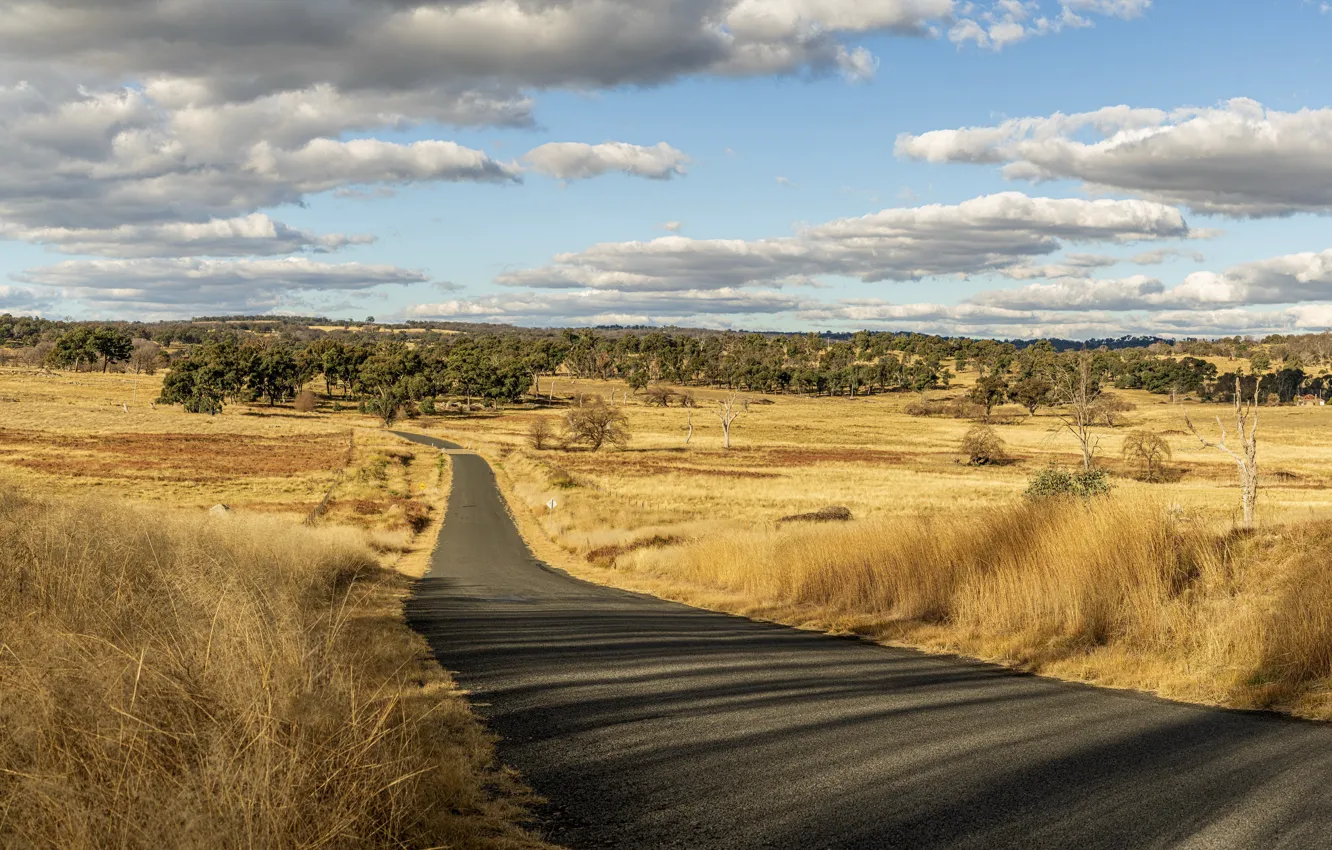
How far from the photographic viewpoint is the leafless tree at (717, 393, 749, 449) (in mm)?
99312

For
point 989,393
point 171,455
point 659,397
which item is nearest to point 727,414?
point 171,455

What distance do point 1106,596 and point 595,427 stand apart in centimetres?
8115

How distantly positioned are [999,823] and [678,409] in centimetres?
14906

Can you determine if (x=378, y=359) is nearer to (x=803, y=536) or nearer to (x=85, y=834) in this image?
(x=803, y=536)

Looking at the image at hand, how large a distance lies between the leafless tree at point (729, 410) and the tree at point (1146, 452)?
37.0 m

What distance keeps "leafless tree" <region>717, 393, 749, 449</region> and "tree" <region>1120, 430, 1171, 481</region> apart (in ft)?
121

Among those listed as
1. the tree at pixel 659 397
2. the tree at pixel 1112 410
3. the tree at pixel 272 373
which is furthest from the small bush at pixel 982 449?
the tree at pixel 272 373

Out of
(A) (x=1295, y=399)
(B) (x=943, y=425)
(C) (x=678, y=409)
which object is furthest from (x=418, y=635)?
(A) (x=1295, y=399)

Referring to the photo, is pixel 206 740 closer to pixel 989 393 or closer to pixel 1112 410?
pixel 1112 410

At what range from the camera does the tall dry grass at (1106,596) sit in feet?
31.2

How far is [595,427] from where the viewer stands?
92000 millimetres

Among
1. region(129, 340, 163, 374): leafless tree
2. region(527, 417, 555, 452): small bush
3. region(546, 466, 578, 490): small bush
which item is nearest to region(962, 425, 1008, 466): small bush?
region(546, 466, 578, 490): small bush

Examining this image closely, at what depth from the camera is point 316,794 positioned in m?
4.42

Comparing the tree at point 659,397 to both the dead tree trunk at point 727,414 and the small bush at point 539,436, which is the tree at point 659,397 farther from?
the small bush at point 539,436
